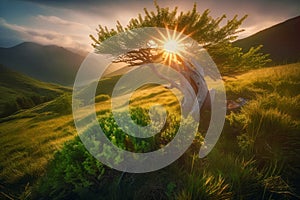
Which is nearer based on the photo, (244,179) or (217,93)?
(244,179)

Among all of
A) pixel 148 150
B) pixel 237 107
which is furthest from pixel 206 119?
pixel 148 150

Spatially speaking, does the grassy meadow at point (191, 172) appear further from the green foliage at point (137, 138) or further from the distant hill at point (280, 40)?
the distant hill at point (280, 40)

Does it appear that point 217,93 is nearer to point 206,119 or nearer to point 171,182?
point 206,119

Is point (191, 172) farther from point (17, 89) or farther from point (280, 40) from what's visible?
point (17, 89)

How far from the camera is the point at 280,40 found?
86062mm

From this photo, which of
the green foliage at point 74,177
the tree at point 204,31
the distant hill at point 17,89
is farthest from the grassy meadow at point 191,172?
the distant hill at point 17,89

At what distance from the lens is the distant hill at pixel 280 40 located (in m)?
77.1

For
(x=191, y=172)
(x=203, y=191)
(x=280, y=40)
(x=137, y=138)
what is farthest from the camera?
(x=280, y=40)

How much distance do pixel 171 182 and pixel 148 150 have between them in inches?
45.5

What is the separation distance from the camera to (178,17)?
9414 millimetres

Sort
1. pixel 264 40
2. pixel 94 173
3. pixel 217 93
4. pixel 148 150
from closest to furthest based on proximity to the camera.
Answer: pixel 94 173 < pixel 148 150 < pixel 217 93 < pixel 264 40

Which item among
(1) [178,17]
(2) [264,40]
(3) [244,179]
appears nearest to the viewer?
(3) [244,179]

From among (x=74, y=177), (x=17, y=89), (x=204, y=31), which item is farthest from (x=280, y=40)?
(x=17, y=89)

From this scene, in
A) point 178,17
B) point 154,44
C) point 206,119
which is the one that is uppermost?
point 178,17
